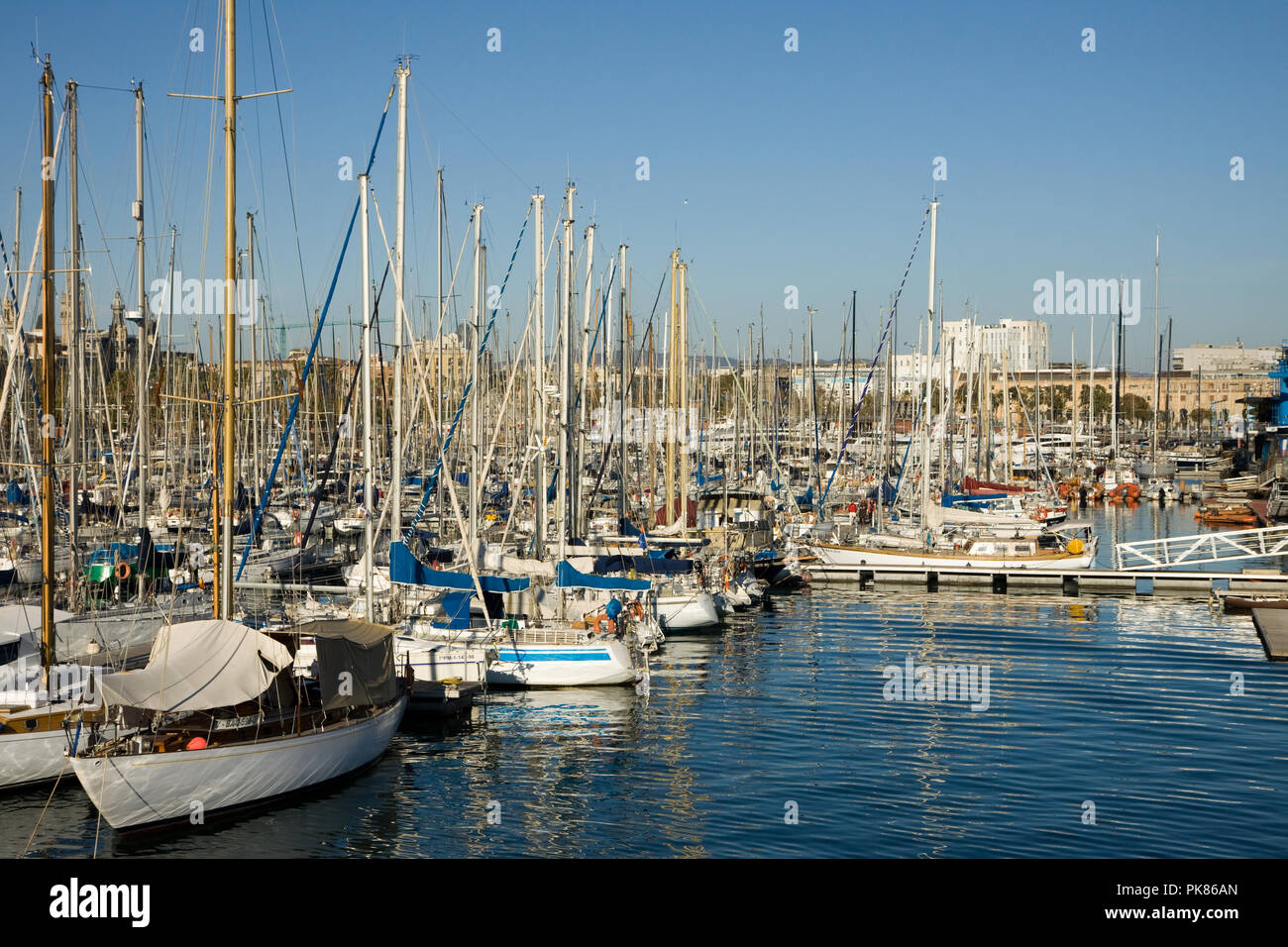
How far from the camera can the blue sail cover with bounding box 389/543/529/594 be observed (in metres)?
30.3

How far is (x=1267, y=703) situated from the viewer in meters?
29.9

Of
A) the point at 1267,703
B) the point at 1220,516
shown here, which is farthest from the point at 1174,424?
the point at 1267,703

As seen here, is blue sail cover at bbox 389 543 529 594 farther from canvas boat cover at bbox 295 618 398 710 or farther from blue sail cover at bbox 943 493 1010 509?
blue sail cover at bbox 943 493 1010 509

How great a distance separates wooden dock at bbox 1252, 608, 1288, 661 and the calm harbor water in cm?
56

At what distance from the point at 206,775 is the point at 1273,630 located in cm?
3109

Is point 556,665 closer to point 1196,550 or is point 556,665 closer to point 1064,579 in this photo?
point 1064,579

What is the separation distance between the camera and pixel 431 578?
3128 cm

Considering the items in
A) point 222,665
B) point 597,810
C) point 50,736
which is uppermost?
point 222,665

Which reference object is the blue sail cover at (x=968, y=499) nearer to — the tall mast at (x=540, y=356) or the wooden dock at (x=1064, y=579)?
the wooden dock at (x=1064, y=579)
